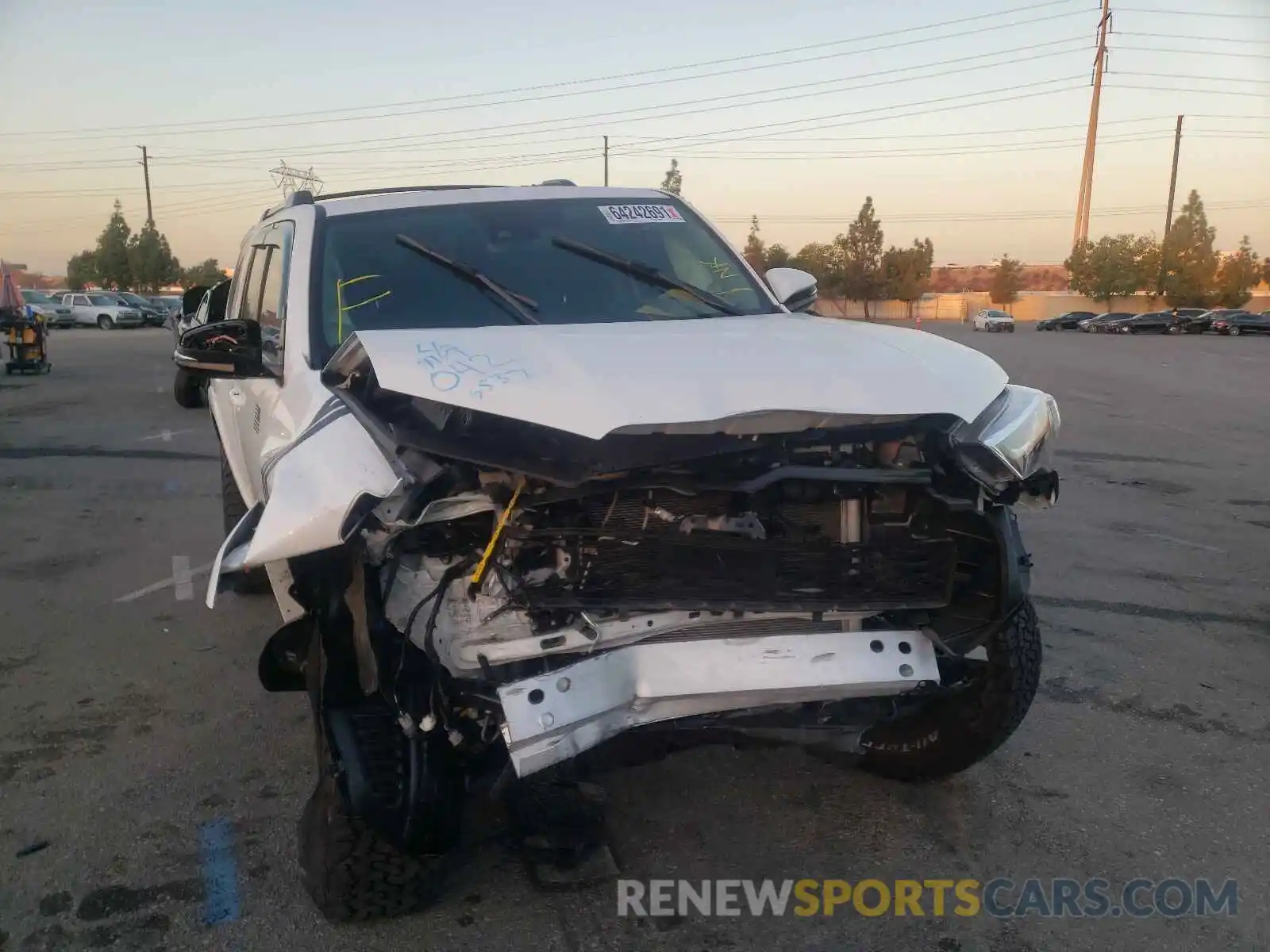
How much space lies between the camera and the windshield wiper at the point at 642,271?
4.08 m

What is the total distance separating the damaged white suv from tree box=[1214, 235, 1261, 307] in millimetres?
77466

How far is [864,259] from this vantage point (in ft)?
234

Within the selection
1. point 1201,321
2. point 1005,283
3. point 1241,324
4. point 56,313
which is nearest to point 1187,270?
point 1005,283

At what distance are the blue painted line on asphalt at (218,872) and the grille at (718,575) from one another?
4.30 feet

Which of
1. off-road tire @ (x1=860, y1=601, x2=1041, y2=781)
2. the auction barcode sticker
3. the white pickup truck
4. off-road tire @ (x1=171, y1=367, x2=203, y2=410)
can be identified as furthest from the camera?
the white pickup truck

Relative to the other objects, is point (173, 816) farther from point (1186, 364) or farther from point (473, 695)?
point (1186, 364)

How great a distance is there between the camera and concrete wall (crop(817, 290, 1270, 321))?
242 ft

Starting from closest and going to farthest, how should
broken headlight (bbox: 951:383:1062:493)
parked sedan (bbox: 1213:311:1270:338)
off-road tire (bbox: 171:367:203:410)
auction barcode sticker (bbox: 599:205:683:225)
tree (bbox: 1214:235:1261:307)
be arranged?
1. broken headlight (bbox: 951:383:1062:493)
2. auction barcode sticker (bbox: 599:205:683:225)
3. off-road tire (bbox: 171:367:203:410)
4. parked sedan (bbox: 1213:311:1270:338)
5. tree (bbox: 1214:235:1261:307)

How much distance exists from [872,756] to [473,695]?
1.64 meters

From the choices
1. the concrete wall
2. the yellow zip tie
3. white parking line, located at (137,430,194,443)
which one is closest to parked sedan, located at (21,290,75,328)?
white parking line, located at (137,430,194,443)

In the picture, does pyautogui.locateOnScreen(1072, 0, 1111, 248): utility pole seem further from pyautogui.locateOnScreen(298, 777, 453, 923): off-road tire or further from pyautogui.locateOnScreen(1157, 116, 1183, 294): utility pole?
pyautogui.locateOnScreen(298, 777, 453, 923): off-road tire

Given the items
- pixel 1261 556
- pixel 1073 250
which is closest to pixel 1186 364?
pixel 1261 556

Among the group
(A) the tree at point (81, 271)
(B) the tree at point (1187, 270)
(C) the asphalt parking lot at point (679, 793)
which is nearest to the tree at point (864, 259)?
(B) the tree at point (1187, 270)

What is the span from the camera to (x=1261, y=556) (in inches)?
265
